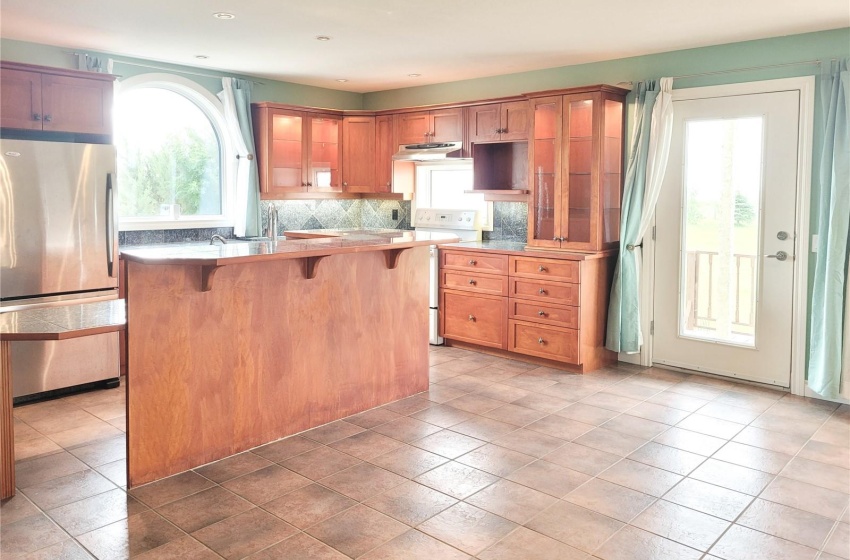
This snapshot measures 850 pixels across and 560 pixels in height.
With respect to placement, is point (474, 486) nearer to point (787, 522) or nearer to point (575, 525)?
point (575, 525)

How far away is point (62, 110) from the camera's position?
4715mm

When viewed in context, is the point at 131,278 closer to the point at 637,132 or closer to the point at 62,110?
the point at 62,110

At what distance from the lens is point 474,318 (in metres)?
6.03

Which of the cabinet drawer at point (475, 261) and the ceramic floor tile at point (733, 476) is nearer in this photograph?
the ceramic floor tile at point (733, 476)

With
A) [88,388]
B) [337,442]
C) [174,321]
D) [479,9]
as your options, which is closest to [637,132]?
[479,9]

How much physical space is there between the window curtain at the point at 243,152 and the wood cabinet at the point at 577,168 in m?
2.51

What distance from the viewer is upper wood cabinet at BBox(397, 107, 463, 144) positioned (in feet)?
21.1

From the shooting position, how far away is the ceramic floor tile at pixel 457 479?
10.6ft

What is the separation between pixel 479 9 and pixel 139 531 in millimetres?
3275

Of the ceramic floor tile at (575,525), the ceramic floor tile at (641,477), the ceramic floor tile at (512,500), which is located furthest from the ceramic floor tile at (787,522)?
the ceramic floor tile at (512,500)

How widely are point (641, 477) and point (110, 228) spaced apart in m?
3.79

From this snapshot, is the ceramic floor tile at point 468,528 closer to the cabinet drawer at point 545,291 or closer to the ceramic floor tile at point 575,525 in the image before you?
the ceramic floor tile at point 575,525

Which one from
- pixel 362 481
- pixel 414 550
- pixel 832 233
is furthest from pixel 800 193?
pixel 414 550

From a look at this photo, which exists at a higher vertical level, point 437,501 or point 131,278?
point 131,278
